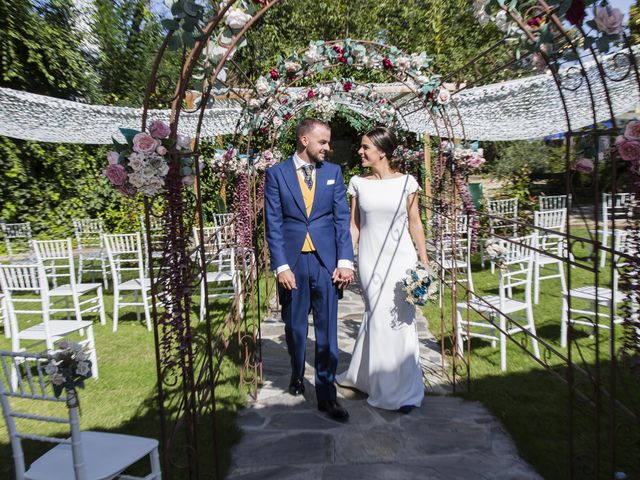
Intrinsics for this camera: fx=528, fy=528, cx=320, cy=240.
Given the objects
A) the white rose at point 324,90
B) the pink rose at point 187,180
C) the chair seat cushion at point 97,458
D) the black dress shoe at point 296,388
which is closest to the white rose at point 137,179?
the pink rose at point 187,180

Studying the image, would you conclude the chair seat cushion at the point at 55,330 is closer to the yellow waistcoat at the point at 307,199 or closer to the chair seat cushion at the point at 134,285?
the chair seat cushion at the point at 134,285

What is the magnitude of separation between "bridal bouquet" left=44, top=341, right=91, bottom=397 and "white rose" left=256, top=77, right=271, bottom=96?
328 cm

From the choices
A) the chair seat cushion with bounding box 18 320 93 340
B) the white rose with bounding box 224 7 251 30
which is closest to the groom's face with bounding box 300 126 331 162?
the white rose with bounding box 224 7 251 30

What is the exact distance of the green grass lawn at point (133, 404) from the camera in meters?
3.27

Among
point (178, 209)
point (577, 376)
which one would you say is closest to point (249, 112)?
point (178, 209)

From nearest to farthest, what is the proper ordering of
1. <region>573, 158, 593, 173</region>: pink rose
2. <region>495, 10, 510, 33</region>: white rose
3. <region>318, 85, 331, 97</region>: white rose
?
<region>573, 158, 593, 173</region>: pink rose < <region>495, 10, 510, 33</region>: white rose < <region>318, 85, 331, 97</region>: white rose

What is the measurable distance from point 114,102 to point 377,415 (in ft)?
35.3

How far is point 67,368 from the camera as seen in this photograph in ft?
6.21

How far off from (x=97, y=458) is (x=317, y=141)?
2171 millimetres

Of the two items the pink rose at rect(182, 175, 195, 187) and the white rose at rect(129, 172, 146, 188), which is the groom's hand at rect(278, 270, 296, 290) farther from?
the white rose at rect(129, 172, 146, 188)

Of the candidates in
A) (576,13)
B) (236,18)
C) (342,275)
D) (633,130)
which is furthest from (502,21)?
(342,275)

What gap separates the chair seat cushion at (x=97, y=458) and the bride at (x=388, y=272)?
1860 mm

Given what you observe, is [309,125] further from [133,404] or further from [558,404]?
[558,404]

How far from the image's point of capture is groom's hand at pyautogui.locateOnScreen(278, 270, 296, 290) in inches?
135
